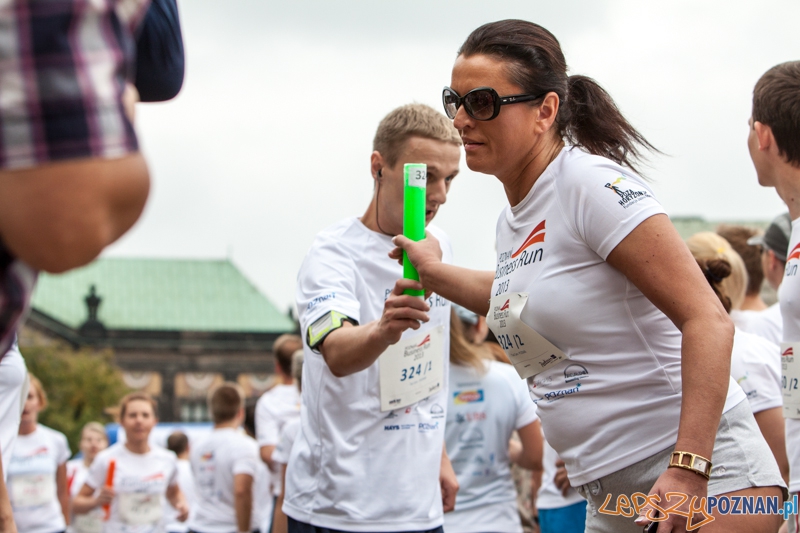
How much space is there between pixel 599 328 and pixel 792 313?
43.8 inches

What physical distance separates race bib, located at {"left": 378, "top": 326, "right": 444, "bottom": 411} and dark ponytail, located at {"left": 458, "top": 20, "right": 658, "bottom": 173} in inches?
42.2

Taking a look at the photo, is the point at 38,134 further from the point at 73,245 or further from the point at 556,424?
the point at 556,424

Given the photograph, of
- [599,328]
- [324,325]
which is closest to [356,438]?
[324,325]

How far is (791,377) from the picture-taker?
2.96 metres

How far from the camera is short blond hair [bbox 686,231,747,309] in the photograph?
390cm

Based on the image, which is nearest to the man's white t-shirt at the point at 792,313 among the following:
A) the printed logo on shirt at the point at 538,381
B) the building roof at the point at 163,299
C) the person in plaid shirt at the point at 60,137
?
the printed logo on shirt at the point at 538,381

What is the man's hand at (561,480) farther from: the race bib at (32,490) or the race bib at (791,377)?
the race bib at (32,490)

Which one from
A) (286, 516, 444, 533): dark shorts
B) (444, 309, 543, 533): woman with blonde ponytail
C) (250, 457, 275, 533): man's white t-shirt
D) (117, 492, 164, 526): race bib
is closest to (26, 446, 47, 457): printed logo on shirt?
(117, 492, 164, 526): race bib

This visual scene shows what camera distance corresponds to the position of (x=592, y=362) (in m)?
2.24

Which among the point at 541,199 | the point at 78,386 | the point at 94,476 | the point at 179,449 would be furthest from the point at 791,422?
the point at 78,386

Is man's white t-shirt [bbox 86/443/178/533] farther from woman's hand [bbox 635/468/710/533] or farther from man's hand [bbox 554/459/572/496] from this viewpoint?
woman's hand [bbox 635/468/710/533]

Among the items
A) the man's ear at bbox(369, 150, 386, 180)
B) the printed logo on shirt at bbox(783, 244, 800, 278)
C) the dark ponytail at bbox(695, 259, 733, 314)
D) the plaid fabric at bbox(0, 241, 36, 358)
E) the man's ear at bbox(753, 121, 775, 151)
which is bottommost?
the dark ponytail at bbox(695, 259, 733, 314)

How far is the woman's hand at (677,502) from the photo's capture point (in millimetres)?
1887

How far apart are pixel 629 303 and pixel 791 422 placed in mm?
1176
